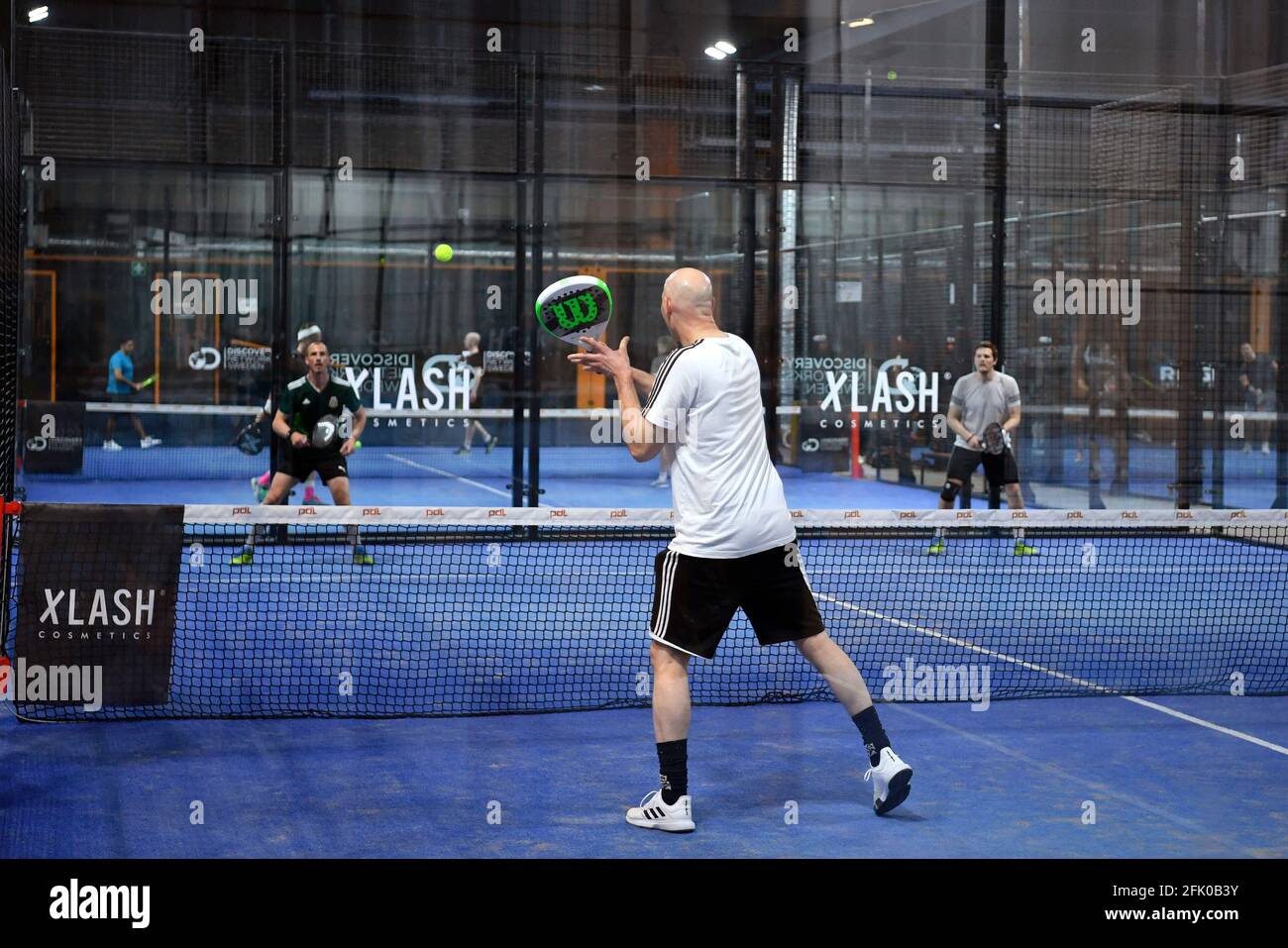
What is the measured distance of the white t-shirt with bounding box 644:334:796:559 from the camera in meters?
5.84

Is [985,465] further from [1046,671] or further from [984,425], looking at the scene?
[1046,671]

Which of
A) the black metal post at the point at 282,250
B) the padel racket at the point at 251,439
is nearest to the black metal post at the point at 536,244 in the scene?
the black metal post at the point at 282,250

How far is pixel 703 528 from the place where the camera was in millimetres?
5875

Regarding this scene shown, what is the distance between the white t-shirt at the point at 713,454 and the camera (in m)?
5.84

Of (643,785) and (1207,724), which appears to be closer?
(643,785)

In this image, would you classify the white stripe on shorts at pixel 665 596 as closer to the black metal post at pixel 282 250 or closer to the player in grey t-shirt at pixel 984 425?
the player in grey t-shirt at pixel 984 425

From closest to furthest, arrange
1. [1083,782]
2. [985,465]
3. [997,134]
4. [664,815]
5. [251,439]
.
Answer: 1. [664,815]
2. [1083,782]
3. [985,465]
4. [251,439]
5. [997,134]

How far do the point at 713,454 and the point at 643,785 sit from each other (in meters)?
1.44

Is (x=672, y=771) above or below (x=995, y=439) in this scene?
below

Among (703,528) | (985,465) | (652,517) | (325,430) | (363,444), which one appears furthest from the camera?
(363,444)

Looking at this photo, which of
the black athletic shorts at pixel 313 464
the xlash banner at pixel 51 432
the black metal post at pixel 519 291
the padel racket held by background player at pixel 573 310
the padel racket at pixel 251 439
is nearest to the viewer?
the padel racket held by background player at pixel 573 310

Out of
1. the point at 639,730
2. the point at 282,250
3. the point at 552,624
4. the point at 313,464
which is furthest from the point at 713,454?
the point at 282,250

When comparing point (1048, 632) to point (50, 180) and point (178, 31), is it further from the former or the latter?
point (50, 180)

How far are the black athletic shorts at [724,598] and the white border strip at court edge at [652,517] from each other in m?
1.82
